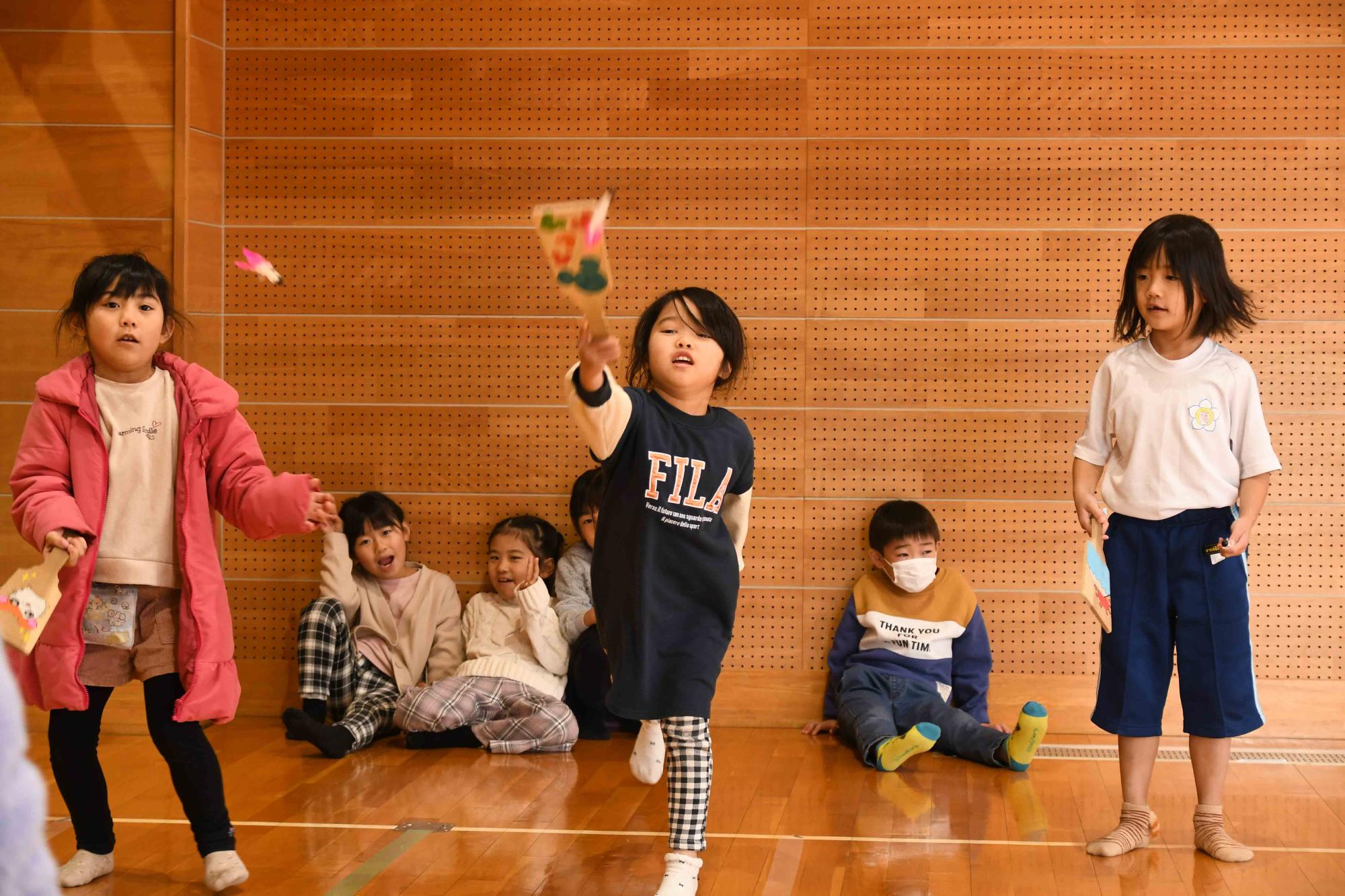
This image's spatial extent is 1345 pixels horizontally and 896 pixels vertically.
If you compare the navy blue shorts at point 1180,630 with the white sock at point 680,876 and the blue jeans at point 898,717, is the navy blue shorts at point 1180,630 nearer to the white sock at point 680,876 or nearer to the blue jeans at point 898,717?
the blue jeans at point 898,717

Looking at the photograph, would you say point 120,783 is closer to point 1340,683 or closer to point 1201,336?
point 1201,336

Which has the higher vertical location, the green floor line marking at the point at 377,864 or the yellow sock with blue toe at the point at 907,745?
the yellow sock with blue toe at the point at 907,745

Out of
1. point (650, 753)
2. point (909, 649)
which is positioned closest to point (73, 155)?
point (650, 753)

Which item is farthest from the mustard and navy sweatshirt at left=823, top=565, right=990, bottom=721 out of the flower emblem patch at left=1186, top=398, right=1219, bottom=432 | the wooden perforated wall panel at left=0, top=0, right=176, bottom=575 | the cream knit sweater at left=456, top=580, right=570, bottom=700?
the wooden perforated wall panel at left=0, top=0, right=176, bottom=575

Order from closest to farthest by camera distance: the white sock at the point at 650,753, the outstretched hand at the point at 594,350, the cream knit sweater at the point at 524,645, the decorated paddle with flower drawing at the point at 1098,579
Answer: the outstretched hand at the point at 594,350, the white sock at the point at 650,753, the decorated paddle with flower drawing at the point at 1098,579, the cream knit sweater at the point at 524,645

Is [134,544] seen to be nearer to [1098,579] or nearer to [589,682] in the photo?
[589,682]

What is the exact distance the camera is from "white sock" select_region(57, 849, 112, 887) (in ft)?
9.82

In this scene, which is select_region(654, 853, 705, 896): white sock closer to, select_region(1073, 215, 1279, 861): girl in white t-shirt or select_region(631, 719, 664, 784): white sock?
select_region(631, 719, 664, 784): white sock

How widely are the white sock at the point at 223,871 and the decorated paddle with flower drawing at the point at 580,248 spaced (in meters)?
1.56

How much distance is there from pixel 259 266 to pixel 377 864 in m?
2.37

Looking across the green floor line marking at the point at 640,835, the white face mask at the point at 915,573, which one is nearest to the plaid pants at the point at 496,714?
the green floor line marking at the point at 640,835

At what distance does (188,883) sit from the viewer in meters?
3.04

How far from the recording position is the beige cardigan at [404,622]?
4.83 meters

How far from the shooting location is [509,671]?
4637 millimetres
